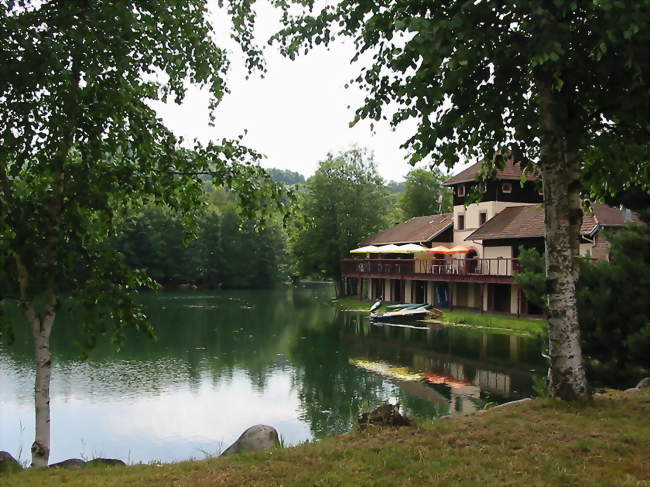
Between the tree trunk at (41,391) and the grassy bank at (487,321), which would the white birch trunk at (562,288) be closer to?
the tree trunk at (41,391)

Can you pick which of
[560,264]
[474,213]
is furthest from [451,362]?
[474,213]

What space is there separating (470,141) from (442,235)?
36.7m

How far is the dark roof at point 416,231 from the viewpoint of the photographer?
44.7 metres

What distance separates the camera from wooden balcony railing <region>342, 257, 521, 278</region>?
3500 cm

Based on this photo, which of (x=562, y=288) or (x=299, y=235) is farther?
(x=299, y=235)

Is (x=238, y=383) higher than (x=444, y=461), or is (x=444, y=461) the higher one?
(x=444, y=461)

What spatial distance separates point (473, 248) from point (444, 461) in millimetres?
36074

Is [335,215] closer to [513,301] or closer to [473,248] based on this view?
[473,248]

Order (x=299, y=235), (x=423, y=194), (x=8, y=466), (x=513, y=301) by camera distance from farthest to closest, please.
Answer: (x=423, y=194) → (x=299, y=235) → (x=513, y=301) → (x=8, y=466)

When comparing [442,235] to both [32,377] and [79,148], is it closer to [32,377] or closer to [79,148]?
[32,377]

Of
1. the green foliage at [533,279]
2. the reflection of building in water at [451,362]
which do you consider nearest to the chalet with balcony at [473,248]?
the reflection of building in water at [451,362]

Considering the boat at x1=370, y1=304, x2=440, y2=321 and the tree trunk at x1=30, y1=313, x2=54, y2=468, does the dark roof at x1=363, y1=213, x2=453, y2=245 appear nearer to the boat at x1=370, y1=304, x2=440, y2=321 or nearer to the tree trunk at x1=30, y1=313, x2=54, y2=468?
the boat at x1=370, y1=304, x2=440, y2=321

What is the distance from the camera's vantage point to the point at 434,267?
4006 centimetres

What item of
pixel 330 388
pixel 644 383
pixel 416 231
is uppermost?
pixel 416 231
